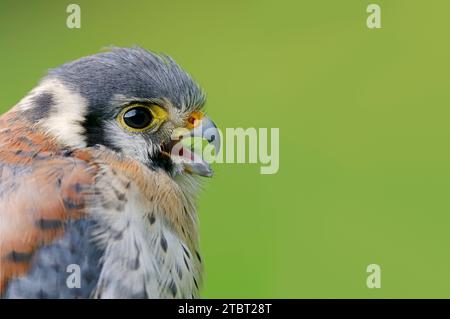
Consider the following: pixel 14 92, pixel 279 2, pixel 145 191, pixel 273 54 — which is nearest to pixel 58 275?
pixel 145 191

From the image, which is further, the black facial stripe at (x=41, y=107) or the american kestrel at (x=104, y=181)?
the black facial stripe at (x=41, y=107)

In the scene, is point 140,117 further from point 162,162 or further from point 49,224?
point 49,224

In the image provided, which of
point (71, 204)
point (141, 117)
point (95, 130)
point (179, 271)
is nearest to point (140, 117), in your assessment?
point (141, 117)

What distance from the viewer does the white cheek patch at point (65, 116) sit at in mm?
3420

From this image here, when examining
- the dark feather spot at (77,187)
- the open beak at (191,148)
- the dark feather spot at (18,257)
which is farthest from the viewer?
the open beak at (191,148)

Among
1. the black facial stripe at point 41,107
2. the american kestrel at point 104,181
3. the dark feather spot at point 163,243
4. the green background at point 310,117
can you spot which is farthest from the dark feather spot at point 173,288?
the green background at point 310,117

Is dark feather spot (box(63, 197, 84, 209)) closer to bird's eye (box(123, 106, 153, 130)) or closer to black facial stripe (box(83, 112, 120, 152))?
black facial stripe (box(83, 112, 120, 152))

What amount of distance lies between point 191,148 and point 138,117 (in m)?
0.25

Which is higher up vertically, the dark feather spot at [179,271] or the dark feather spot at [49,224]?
the dark feather spot at [49,224]

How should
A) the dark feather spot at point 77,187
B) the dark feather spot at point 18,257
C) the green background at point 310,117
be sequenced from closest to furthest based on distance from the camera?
the dark feather spot at point 18,257
the dark feather spot at point 77,187
the green background at point 310,117

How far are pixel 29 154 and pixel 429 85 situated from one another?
3823mm

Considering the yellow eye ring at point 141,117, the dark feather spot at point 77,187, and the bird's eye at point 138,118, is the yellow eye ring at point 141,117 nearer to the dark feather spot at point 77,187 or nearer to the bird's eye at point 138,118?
the bird's eye at point 138,118

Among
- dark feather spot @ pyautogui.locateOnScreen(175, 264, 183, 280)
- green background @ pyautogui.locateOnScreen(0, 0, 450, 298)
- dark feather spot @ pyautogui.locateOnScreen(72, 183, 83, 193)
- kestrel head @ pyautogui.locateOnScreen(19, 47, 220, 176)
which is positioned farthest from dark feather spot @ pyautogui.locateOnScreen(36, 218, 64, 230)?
green background @ pyautogui.locateOnScreen(0, 0, 450, 298)

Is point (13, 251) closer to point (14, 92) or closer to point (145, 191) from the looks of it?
point (145, 191)
